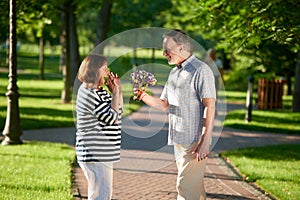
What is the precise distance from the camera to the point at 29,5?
1393 cm

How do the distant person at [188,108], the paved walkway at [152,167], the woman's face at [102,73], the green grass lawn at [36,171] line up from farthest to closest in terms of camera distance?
the green grass lawn at [36,171], the paved walkway at [152,167], the woman's face at [102,73], the distant person at [188,108]

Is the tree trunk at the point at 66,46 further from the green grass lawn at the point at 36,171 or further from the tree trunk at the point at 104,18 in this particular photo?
the green grass lawn at the point at 36,171

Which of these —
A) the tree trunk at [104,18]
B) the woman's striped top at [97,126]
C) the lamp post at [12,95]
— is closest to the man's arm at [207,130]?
the woman's striped top at [97,126]

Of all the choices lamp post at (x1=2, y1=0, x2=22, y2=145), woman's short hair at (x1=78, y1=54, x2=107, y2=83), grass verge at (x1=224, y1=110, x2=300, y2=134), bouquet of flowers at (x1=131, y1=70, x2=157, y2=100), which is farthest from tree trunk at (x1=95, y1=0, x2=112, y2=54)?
woman's short hair at (x1=78, y1=54, x2=107, y2=83)

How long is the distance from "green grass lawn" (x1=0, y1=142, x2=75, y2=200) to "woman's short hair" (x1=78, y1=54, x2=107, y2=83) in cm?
219

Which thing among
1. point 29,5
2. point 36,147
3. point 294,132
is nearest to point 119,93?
point 36,147

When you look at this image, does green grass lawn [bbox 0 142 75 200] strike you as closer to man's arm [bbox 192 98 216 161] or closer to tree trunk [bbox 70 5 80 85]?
man's arm [bbox 192 98 216 161]

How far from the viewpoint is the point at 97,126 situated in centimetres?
569

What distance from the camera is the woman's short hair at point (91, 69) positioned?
224 inches

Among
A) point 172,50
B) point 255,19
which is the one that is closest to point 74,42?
point 255,19

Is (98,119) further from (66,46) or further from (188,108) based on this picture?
(66,46)

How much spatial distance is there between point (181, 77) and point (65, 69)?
624 inches

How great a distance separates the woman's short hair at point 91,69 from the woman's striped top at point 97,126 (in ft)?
0.30

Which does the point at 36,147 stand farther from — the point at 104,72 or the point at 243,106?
the point at 243,106
